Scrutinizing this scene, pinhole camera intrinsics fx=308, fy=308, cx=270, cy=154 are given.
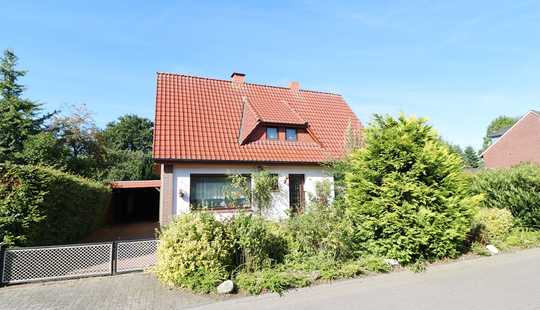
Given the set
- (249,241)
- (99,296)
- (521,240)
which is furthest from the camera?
(521,240)

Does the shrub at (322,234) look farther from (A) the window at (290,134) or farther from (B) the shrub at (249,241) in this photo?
(A) the window at (290,134)

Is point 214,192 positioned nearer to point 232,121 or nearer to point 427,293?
point 232,121

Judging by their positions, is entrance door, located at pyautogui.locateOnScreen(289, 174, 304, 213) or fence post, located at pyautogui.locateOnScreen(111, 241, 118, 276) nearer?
fence post, located at pyautogui.locateOnScreen(111, 241, 118, 276)

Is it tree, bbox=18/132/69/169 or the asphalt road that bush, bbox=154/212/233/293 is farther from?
tree, bbox=18/132/69/169

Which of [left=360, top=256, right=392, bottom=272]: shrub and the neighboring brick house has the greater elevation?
the neighboring brick house

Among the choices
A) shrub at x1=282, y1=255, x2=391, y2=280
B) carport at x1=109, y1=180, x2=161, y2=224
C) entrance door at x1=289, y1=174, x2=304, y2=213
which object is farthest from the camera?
carport at x1=109, y1=180, x2=161, y2=224

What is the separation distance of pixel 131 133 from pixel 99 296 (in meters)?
48.3

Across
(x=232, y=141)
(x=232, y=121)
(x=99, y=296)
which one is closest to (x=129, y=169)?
(x=232, y=121)

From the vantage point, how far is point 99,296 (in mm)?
5867

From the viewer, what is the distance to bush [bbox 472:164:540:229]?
37.3 ft

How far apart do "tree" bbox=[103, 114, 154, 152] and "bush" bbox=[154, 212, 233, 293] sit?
4618cm

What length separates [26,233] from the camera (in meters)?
7.17

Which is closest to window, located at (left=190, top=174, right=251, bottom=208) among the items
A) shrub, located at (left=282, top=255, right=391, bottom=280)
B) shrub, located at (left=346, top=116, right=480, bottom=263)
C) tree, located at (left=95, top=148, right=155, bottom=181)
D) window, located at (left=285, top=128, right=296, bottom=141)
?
window, located at (left=285, top=128, right=296, bottom=141)

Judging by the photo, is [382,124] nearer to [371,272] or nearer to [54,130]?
[371,272]
